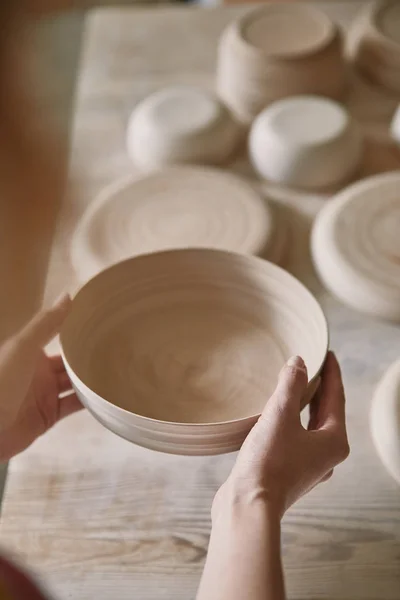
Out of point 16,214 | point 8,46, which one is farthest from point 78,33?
point 16,214

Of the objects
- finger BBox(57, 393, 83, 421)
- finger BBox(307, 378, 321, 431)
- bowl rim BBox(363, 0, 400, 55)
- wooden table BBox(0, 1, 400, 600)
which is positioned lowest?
wooden table BBox(0, 1, 400, 600)

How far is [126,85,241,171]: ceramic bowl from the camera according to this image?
1074mm

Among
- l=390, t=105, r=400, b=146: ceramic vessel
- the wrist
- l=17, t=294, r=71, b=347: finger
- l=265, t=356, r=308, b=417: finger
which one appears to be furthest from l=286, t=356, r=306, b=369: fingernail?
l=390, t=105, r=400, b=146: ceramic vessel

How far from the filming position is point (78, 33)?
2246 mm

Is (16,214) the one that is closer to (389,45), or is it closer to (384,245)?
(389,45)

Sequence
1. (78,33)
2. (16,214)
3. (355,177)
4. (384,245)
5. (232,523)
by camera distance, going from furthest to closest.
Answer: (78,33) < (16,214) < (355,177) < (384,245) < (232,523)

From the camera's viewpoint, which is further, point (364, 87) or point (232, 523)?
point (364, 87)

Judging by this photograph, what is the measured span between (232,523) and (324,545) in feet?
→ 0.56

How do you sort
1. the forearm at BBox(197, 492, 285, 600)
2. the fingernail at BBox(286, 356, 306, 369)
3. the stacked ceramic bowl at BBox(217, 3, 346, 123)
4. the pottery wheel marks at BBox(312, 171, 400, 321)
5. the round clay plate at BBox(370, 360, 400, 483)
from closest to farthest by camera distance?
the forearm at BBox(197, 492, 285, 600) → the fingernail at BBox(286, 356, 306, 369) → the round clay plate at BBox(370, 360, 400, 483) → the pottery wheel marks at BBox(312, 171, 400, 321) → the stacked ceramic bowl at BBox(217, 3, 346, 123)

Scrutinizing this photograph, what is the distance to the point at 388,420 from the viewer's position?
0.73 m

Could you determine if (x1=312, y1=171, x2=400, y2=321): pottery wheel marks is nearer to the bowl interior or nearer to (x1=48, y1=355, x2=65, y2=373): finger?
the bowl interior

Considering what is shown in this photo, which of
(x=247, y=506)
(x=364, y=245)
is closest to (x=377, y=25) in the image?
(x=364, y=245)

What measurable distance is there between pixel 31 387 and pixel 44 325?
0.08 meters

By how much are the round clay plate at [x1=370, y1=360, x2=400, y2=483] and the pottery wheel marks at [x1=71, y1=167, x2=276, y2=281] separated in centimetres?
26
